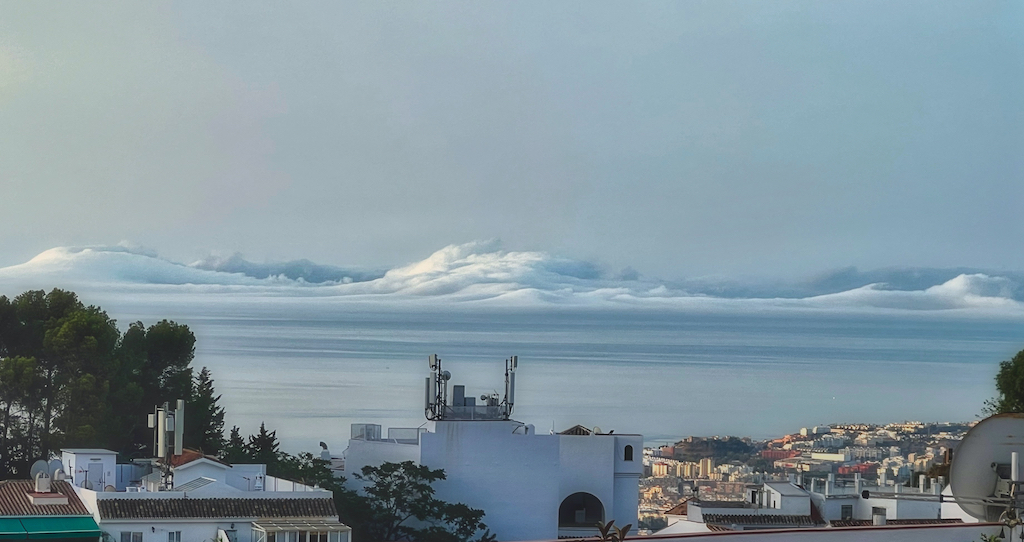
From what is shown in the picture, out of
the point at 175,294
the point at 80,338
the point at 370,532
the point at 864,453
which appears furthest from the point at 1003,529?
the point at 175,294

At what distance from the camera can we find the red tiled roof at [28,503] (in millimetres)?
8820

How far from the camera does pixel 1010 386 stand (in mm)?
17625

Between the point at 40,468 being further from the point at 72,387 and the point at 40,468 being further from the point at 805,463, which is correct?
the point at 805,463

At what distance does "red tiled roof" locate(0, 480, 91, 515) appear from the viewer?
8.82 m

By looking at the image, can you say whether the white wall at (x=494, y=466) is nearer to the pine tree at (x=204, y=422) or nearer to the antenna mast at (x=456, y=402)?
the antenna mast at (x=456, y=402)

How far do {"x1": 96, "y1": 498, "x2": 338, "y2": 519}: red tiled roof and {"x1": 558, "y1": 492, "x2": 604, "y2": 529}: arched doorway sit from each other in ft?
15.0

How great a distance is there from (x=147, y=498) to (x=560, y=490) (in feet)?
17.3

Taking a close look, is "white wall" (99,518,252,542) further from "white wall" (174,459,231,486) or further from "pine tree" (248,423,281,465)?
"pine tree" (248,423,281,465)

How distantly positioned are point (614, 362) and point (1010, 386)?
1566 cm

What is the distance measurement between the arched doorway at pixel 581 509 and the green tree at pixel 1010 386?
609cm

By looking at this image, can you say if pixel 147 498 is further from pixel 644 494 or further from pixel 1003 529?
pixel 644 494

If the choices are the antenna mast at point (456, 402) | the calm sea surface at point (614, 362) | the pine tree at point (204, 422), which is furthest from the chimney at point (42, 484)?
the calm sea surface at point (614, 362)

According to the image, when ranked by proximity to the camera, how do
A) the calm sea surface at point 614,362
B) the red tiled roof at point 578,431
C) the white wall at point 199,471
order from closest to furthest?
1. the white wall at point 199,471
2. the red tiled roof at point 578,431
3. the calm sea surface at point 614,362

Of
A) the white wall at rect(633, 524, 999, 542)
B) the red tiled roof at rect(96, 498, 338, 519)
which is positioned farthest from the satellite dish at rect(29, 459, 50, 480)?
the white wall at rect(633, 524, 999, 542)
